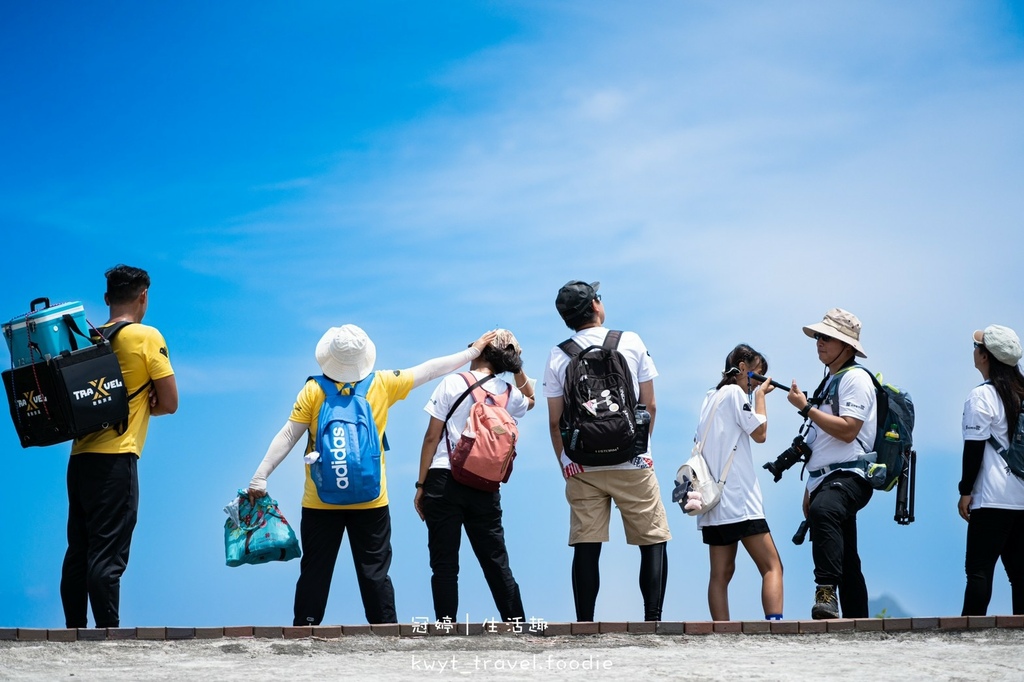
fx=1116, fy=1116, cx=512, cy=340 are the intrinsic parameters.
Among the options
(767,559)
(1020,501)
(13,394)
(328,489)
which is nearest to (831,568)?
(767,559)

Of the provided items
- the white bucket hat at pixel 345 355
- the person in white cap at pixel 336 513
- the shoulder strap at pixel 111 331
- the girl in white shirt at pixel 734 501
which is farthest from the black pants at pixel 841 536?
the shoulder strap at pixel 111 331

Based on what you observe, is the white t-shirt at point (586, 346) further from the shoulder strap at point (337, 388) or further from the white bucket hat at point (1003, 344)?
the white bucket hat at point (1003, 344)

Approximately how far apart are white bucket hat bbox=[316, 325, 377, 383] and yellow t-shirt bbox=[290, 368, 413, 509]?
0.10 meters

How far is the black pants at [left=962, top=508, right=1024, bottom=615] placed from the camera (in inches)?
326

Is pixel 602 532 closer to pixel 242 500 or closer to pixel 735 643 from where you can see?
pixel 735 643

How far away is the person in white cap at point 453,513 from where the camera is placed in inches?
311

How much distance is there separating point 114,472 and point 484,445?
2547 mm

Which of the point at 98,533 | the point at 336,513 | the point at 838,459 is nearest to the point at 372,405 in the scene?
→ the point at 336,513

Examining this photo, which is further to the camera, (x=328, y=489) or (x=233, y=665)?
(x=328, y=489)

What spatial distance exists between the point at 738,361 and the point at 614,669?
2751 millimetres

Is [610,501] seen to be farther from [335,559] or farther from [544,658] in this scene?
[335,559]

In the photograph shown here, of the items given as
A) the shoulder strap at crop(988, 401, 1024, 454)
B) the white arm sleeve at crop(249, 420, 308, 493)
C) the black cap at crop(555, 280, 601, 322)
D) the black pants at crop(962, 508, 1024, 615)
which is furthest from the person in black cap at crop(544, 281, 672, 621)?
the shoulder strap at crop(988, 401, 1024, 454)

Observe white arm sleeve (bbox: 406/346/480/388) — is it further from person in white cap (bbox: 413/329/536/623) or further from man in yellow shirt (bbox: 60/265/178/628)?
man in yellow shirt (bbox: 60/265/178/628)

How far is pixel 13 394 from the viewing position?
7.78 metres
